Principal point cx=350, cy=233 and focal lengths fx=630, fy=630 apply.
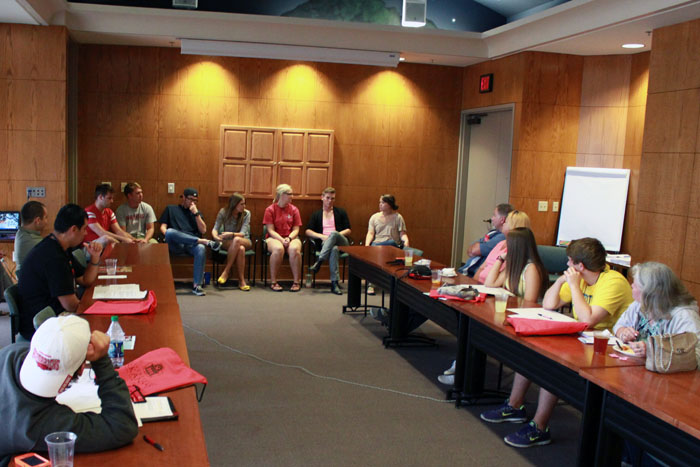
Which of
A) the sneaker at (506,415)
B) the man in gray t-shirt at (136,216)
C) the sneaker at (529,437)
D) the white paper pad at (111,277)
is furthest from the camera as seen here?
the man in gray t-shirt at (136,216)

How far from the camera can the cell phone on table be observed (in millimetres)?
1761

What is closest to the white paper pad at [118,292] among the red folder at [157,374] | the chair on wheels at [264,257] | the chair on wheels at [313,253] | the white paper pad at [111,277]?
the white paper pad at [111,277]

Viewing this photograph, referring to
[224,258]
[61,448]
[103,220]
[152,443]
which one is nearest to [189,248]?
[224,258]

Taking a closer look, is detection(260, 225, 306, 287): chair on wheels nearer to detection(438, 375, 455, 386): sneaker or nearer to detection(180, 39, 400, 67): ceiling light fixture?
detection(180, 39, 400, 67): ceiling light fixture

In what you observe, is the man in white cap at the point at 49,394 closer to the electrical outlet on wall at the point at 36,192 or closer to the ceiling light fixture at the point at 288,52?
the electrical outlet on wall at the point at 36,192

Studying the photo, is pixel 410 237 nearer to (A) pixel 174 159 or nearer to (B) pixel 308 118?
(B) pixel 308 118

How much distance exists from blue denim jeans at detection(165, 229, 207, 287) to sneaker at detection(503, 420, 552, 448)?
4897mm

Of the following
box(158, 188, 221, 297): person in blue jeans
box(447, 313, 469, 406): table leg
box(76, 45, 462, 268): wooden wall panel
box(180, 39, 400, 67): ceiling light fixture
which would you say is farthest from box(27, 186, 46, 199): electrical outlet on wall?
box(447, 313, 469, 406): table leg

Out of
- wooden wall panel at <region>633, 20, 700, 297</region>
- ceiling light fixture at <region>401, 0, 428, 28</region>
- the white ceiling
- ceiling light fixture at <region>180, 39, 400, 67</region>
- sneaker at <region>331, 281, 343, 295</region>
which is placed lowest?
sneaker at <region>331, 281, 343, 295</region>

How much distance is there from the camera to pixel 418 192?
9164mm

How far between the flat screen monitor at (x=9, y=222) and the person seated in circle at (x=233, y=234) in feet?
7.36

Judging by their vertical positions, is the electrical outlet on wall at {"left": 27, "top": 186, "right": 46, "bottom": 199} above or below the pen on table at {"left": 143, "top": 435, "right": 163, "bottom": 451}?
above

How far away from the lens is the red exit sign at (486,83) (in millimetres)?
8352

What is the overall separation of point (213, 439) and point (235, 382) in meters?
0.99
